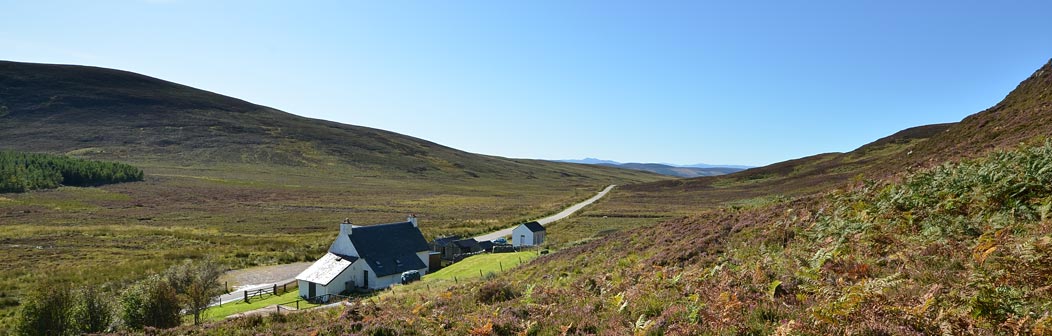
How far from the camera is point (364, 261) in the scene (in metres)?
41.8

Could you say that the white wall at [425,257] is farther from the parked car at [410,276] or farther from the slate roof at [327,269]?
the slate roof at [327,269]

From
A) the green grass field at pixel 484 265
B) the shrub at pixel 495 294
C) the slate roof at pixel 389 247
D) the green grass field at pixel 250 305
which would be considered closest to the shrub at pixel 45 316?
the green grass field at pixel 250 305

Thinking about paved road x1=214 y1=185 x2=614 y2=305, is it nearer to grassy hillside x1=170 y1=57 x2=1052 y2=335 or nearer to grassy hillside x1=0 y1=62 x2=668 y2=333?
grassy hillside x1=0 y1=62 x2=668 y2=333

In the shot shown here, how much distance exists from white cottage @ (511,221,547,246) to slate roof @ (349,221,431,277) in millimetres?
14071

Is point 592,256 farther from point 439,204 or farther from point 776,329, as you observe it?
point 439,204

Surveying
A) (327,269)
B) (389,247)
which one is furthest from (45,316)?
(389,247)

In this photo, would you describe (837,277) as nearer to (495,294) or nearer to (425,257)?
(495,294)

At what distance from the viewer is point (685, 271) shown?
14.4m

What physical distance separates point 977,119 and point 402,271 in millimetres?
42049

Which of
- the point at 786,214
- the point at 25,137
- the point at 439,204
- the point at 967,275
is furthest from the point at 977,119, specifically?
the point at 25,137

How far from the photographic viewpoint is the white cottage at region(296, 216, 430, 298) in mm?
38562

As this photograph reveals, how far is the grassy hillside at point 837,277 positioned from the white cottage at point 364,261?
24680mm

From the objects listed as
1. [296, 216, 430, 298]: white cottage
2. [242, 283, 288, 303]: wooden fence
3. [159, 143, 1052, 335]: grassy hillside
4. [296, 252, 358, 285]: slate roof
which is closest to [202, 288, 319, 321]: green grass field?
[242, 283, 288, 303]: wooden fence

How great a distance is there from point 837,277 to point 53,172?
172 m
